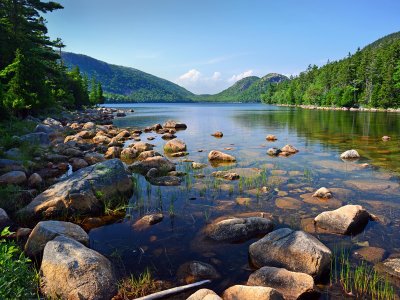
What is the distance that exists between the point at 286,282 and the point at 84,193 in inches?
321

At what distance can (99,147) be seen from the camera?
1028 inches

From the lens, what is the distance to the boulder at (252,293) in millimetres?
5988

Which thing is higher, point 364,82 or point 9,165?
point 364,82

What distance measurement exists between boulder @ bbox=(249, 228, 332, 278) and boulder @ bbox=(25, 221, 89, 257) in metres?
5.05

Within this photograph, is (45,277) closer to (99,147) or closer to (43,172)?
(43,172)

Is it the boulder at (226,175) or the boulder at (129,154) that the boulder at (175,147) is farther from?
the boulder at (226,175)

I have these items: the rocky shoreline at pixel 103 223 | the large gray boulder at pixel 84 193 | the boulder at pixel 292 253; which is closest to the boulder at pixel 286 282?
the rocky shoreline at pixel 103 223

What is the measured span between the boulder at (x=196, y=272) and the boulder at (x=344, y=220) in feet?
14.9

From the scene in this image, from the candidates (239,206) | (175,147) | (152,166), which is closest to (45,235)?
(239,206)

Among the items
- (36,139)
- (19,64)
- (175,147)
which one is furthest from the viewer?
(19,64)

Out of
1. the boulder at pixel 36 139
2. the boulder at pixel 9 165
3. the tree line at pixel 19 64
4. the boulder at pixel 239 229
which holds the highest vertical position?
the tree line at pixel 19 64

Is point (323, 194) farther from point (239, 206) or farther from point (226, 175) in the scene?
point (226, 175)

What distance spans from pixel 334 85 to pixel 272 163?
361 ft

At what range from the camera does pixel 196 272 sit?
762cm
